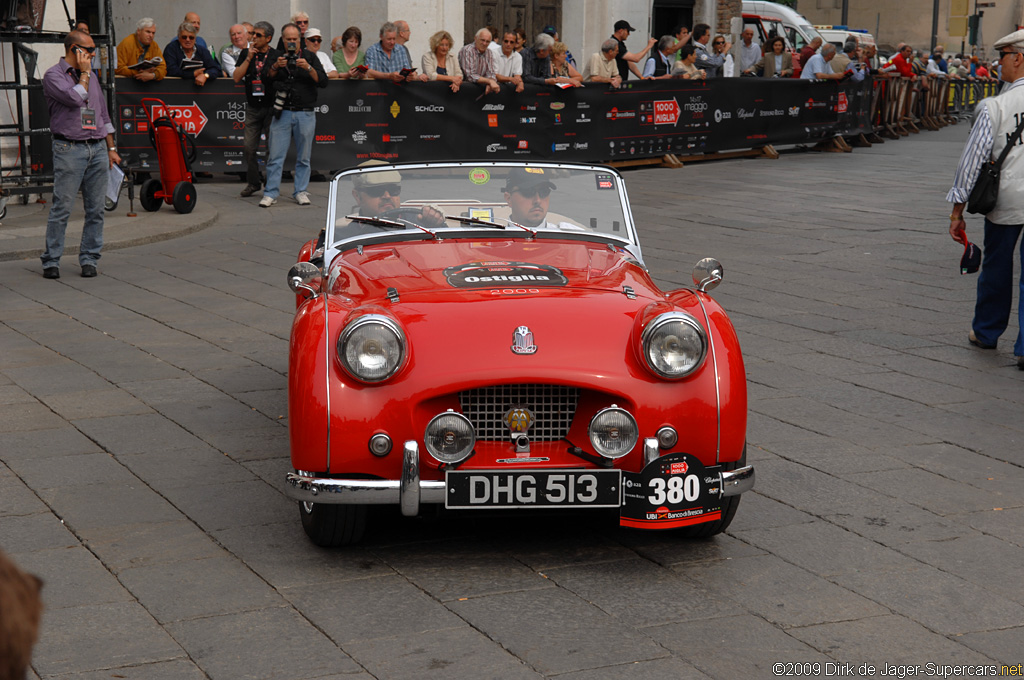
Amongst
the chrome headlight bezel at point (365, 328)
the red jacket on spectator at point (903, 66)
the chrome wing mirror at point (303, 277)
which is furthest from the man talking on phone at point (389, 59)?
the red jacket on spectator at point (903, 66)

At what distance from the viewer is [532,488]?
12.9 ft

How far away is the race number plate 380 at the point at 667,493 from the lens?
401 centimetres

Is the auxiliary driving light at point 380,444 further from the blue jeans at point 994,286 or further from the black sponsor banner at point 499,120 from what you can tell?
the black sponsor banner at point 499,120

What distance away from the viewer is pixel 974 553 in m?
4.29

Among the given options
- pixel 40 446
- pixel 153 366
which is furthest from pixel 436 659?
pixel 153 366

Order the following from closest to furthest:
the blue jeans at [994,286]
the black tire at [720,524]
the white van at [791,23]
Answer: the black tire at [720,524] → the blue jeans at [994,286] → the white van at [791,23]

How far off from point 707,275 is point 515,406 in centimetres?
123

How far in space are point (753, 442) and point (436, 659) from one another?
2.61 m

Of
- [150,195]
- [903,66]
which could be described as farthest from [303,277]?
[903,66]

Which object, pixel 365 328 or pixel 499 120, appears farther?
pixel 499 120

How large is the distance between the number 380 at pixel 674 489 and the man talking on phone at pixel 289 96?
35.0 ft

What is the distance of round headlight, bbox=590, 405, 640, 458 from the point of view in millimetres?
4066

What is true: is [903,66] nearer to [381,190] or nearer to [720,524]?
[381,190]

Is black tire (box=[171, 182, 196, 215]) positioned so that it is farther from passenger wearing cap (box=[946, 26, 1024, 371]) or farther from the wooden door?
the wooden door
